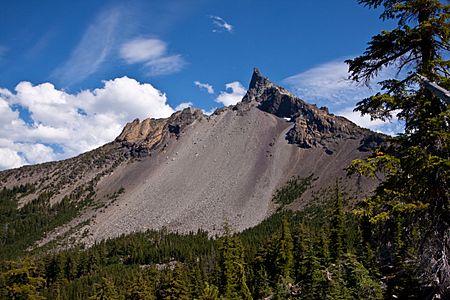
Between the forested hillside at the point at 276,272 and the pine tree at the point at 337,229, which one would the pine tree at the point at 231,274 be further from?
the pine tree at the point at 337,229

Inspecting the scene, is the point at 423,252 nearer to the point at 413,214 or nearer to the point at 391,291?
the point at 413,214

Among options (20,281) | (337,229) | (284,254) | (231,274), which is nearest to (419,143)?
(20,281)

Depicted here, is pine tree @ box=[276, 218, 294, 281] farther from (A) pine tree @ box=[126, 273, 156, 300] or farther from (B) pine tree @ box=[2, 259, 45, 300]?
(B) pine tree @ box=[2, 259, 45, 300]

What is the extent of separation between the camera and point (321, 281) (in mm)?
33750

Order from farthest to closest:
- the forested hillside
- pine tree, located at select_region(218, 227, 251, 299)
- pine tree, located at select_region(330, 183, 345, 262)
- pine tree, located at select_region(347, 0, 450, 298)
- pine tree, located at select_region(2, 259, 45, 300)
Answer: pine tree, located at select_region(330, 183, 345, 262) < pine tree, located at select_region(218, 227, 251, 299) < the forested hillside < pine tree, located at select_region(2, 259, 45, 300) < pine tree, located at select_region(347, 0, 450, 298)

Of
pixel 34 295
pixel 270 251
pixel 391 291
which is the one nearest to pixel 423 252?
pixel 391 291

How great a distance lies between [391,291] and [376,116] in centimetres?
2307

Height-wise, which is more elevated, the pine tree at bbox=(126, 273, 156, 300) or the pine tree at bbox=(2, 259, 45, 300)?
the pine tree at bbox=(2, 259, 45, 300)

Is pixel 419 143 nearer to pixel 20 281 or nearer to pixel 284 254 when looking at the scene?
pixel 20 281

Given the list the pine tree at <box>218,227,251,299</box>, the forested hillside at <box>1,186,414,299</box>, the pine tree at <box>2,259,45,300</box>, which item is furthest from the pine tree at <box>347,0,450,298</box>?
the pine tree at <box>218,227,251,299</box>

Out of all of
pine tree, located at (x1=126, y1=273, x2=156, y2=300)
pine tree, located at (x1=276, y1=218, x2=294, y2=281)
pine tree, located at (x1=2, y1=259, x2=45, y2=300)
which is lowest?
pine tree, located at (x1=126, y1=273, x2=156, y2=300)

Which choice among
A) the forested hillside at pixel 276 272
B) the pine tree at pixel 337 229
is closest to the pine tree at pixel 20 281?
the forested hillside at pixel 276 272

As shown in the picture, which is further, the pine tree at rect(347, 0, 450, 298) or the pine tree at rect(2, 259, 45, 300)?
the pine tree at rect(2, 259, 45, 300)

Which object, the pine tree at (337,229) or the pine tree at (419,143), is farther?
the pine tree at (337,229)
